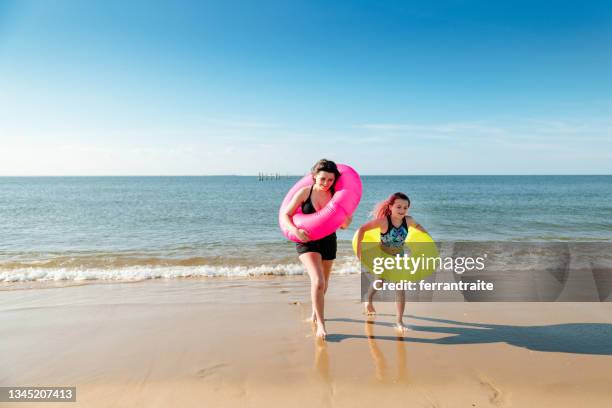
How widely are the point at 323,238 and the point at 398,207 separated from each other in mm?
824

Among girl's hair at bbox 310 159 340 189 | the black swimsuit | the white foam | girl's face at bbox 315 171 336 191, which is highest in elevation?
girl's hair at bbox 310 159 340 189

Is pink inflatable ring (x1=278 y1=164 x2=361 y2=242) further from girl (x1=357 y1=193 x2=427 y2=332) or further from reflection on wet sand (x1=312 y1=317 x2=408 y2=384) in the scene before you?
reflection on wet sand (x1=312 y1=317 x2=408 y2=384)

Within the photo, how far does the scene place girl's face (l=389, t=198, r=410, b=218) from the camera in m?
3.98

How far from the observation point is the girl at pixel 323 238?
12.6 ft

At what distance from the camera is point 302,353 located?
3594 millimetres

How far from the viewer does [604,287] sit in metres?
6.13

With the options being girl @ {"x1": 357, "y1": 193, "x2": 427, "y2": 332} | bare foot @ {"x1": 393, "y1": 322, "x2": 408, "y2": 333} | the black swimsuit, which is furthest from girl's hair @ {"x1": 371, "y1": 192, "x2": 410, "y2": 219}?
bare foot @ {"x1": 393, "y1": 322, "x2": 408, "y2": 333}

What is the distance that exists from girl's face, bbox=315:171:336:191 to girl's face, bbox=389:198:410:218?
68 centimetres

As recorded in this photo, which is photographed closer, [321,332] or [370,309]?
[321,332]

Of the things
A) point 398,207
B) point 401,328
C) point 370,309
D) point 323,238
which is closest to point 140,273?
point 370,309

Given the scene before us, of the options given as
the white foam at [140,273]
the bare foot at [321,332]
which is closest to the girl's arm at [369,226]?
the bare foot at [321,332]

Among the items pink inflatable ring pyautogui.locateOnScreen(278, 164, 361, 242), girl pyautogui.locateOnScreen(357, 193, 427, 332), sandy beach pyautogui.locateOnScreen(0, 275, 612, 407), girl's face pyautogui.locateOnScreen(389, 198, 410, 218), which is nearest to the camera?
sandy beach pyautogui.locateOnScreen(0, 275, 612, 407)

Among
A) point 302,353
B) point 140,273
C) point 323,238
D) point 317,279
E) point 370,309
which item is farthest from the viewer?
point 140,273

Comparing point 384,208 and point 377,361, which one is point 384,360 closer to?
point 377,361
